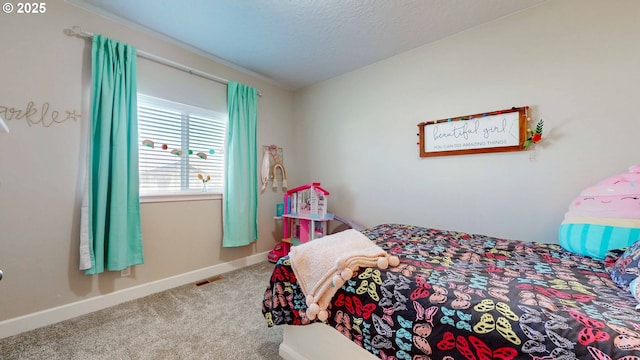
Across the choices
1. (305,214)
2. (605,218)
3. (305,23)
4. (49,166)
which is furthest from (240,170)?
(605,218)

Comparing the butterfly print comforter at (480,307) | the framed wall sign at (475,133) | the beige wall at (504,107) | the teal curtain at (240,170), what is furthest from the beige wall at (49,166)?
the framed wall sign at (475,133)

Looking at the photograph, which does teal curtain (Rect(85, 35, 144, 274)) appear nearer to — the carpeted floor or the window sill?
the window sill

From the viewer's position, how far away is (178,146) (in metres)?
2.51

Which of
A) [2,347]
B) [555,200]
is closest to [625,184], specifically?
[555,200]

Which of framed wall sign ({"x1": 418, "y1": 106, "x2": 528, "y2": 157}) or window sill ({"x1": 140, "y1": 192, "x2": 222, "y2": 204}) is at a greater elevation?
Answer: framed wall sign ({"x1": 418, "y1": 106, "x2": 528, "y2": 157})

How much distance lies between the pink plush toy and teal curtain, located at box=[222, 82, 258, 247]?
2.74 meters

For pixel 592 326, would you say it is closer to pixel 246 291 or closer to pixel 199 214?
pixel 246 291

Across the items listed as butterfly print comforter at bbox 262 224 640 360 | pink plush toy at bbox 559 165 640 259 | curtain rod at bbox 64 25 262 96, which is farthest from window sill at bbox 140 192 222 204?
pink plush toy at bbox 559 165 640 259

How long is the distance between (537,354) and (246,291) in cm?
215

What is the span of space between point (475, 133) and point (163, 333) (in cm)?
286

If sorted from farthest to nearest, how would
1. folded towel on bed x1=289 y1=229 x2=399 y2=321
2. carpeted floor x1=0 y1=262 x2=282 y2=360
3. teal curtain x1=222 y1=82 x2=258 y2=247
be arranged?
teal curtain x1=222 y1=82 x2=258 y2=247 → carpeted floor x1=0 y1=262 x2=282 y2=360 → folded towel on bed x1=289 y1=229 x2=399 y2=321

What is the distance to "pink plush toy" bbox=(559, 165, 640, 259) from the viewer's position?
128cm

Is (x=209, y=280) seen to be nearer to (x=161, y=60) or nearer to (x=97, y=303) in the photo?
(x=97, y=303)

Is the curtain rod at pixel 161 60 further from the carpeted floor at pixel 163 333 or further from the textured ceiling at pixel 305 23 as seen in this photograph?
the carpeted floor at pixel 163 333
